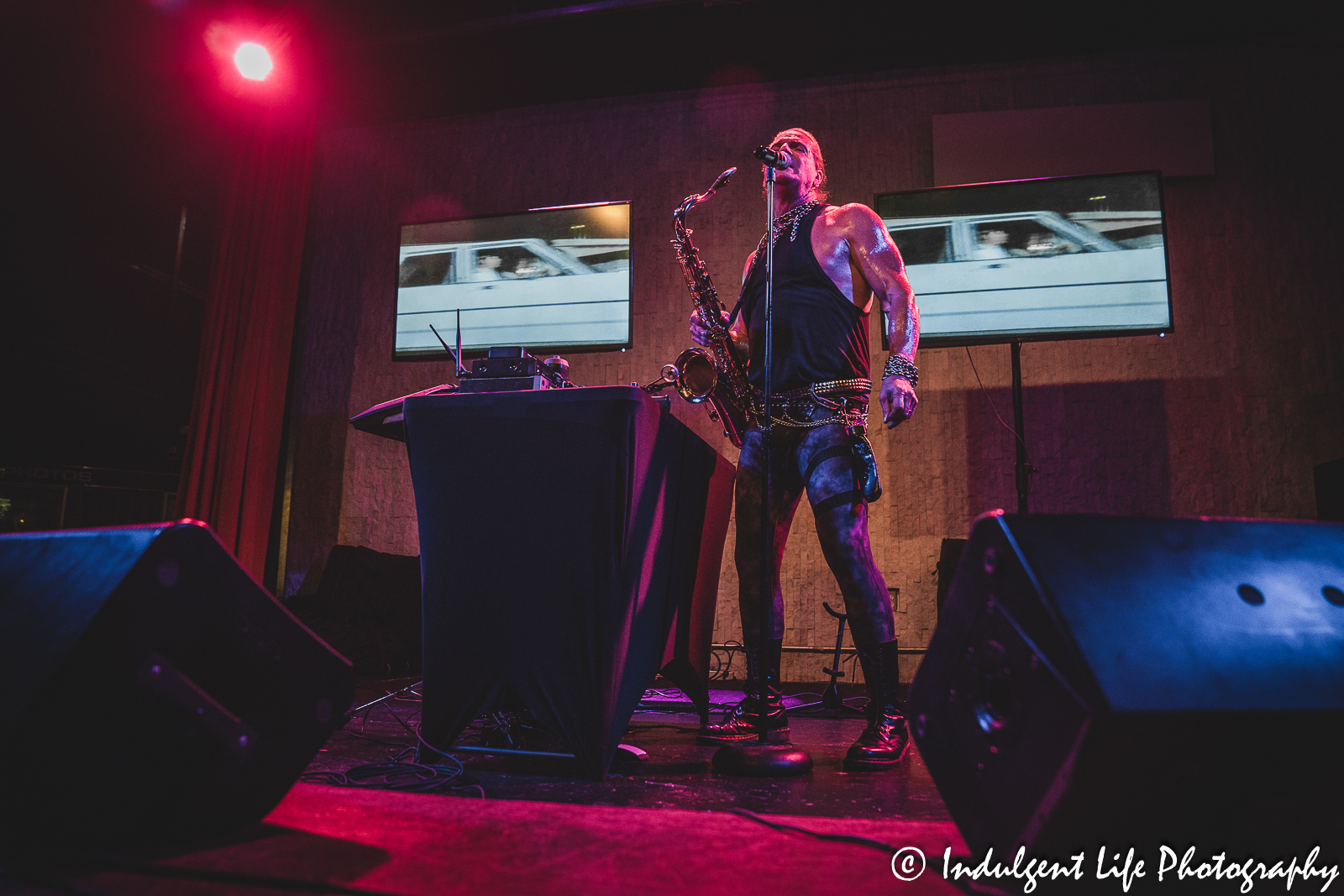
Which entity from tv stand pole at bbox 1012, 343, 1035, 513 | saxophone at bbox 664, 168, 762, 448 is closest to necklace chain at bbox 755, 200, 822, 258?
saxophone at bbox 664, 168, 762, 448


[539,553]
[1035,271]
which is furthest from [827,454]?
[1035,271]

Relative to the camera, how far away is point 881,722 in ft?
6.85

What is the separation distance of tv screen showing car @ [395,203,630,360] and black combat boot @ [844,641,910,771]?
3164 millimetres

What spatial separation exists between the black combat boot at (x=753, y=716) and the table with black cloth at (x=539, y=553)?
0.54m

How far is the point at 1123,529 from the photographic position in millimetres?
1066

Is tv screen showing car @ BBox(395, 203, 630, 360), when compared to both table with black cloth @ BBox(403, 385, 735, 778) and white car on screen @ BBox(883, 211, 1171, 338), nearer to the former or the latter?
white car on screen @ BBox(883, 211, 1171, 338)

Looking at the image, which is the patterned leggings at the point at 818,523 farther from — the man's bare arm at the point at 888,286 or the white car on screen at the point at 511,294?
the white car on screen at the point at 511,294

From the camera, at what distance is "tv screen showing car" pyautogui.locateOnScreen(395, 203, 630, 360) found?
16.3 ft

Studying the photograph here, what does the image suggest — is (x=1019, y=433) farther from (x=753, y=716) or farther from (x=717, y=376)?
(x=753, y=716)

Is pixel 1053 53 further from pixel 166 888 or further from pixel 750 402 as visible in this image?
pixel 166 888

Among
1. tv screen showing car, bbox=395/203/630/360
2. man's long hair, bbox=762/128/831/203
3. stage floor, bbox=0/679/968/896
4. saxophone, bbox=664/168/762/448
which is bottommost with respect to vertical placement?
stage floor, bbox=0/679/968/896

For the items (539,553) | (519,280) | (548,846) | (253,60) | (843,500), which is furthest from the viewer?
(519,280)

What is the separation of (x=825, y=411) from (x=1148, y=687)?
5.03ft

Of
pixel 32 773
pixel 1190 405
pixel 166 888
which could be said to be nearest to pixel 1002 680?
pixel 166 888
